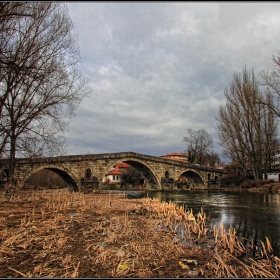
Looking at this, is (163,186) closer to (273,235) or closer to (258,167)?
(258,167)

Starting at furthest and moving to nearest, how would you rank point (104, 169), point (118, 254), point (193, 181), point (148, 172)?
point (193, 181) → point (148, 172) → point (104, 169) → point (118, 254)

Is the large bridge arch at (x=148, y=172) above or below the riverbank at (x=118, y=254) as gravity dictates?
above

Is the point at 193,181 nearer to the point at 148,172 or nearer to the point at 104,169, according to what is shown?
the point at 148,172

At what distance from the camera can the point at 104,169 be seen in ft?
87.2

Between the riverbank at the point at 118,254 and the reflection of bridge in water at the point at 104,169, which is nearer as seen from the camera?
the riverbank at the point at 118,254

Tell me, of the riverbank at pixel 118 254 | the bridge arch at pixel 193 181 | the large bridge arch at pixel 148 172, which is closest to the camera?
the riverbank at pixel 118 254

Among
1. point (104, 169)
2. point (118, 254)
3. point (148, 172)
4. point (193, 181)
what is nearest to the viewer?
point (118, 254)

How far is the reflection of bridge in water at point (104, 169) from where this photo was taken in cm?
2103

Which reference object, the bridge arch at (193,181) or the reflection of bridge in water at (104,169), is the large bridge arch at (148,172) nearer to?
the reflection of bridge in water at (104,169)

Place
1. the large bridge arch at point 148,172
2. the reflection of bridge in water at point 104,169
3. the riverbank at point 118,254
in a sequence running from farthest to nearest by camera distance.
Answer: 1. the large bridge arch at point 148,172
2. the reflection of bridge in water at point 104,169
3. the riverbank at point 118,254

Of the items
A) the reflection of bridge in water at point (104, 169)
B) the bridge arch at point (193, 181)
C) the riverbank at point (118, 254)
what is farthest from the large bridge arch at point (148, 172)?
the riverbank at point (118, 254)

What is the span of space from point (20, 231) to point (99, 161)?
2143 centimetres

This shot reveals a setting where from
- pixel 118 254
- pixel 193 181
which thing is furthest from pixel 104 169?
pixel 118 254

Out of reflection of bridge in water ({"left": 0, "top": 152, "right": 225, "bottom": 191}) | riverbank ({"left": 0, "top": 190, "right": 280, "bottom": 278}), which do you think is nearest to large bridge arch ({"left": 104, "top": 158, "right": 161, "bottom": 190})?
reflection of bridge in water ({"left": 0, "top": 152, "right": 225, "bottom": 191})
